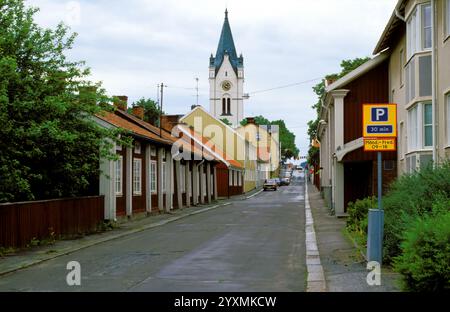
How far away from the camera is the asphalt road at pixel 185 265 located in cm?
1003

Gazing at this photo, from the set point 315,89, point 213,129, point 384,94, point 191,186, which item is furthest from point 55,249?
point 213,129

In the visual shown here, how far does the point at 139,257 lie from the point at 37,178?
5.42m

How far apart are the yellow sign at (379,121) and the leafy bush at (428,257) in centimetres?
326

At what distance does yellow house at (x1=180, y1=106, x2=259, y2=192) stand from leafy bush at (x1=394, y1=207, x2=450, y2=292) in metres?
55.2

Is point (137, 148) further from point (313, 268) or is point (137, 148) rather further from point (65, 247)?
point (313, 268)

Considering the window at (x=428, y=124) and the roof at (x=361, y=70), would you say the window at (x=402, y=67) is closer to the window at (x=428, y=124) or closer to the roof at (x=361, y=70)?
the roof at (x=361, y=70)

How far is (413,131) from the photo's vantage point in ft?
64.5

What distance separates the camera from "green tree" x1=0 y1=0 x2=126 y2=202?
16047 mm

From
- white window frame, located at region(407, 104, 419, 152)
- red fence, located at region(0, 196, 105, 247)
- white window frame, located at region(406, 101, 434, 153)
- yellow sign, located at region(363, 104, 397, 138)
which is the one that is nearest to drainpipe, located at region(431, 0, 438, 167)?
white window frame, located at region(406, 101, 434, 153)

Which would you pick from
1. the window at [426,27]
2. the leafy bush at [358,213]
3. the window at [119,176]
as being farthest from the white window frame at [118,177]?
the window at [426,27]

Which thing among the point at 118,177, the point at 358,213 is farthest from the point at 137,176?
the point at 358,213

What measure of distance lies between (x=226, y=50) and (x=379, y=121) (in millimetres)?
110208
